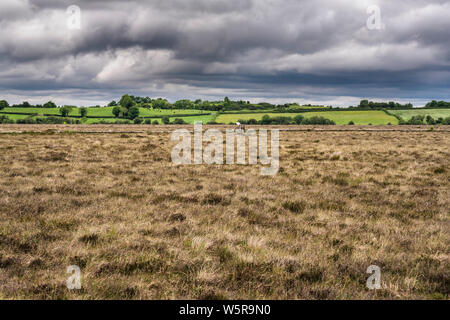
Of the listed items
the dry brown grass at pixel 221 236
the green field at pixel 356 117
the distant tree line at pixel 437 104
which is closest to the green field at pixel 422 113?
the green field at pixel 356 117

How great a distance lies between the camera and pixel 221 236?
262 inches

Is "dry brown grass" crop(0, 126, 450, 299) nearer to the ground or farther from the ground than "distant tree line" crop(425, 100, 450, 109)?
nearer to the ground

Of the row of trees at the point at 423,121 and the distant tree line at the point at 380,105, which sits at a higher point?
the distant tree line at the point at 380,105

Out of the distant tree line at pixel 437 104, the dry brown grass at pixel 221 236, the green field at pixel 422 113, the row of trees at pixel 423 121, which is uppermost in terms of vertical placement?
the distant tree line at pixel 437 104

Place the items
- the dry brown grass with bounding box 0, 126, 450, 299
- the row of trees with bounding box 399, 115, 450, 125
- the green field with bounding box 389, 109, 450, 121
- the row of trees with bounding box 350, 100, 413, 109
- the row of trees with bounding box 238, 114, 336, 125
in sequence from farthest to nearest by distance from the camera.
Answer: the row of trees with bounding box 350, 100, 413, 109 < the green field with bounding box 389, 109, 450, 121 < the row of trees with bounding box 238, 114, 336, 125 < the row of trees with bounding box 399, 115, 450, 125 < the dry brown grass with bounding box 0, 126, 450, 299

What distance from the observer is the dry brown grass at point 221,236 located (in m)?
4.72

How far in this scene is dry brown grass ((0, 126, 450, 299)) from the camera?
15.5ft

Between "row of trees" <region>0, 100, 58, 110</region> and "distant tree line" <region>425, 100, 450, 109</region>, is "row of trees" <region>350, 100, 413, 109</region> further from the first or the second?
"row of trees" <region>0, 100, 58, 110</region>

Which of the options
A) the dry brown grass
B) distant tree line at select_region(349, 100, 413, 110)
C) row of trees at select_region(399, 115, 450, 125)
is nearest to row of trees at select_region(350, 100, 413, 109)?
distant tree line at select_region(349, 100, 413, 110)

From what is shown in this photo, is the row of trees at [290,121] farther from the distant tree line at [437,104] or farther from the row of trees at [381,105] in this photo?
the distant tree line at [437,104]

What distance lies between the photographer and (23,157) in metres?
18.6

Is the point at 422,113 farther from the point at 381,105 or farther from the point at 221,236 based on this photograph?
the point at 221,236

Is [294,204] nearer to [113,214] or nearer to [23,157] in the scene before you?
[113,214]

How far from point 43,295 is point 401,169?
17752mm
